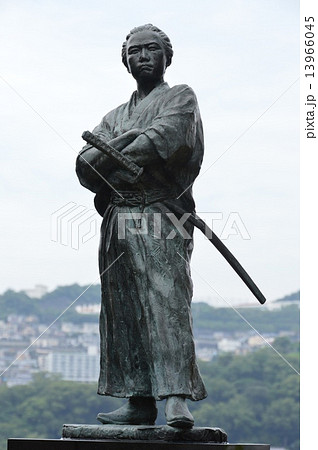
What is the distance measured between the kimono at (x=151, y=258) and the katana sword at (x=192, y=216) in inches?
2.1

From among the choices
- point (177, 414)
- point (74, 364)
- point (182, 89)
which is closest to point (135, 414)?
point (177, 414)

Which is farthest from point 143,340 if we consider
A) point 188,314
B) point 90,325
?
point 90,325

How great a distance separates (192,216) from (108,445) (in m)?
1.45

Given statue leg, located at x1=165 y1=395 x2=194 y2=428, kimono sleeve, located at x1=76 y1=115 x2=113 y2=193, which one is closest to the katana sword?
kimono sleeve, located at x1=76 y1=115 x2=113 y2=193

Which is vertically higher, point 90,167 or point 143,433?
point 90,167

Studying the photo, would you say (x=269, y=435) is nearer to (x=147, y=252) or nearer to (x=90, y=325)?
(x=90, y=325)

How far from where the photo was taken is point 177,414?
6266 mm

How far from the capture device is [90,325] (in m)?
27.3

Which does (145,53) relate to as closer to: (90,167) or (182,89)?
(182,89)

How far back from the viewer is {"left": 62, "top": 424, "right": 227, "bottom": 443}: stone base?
6.24 metres

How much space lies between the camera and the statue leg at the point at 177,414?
6232 mm

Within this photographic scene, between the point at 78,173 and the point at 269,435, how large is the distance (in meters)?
22.1

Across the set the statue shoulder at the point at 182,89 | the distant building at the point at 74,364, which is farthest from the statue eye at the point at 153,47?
the distant building at the point at 74,364

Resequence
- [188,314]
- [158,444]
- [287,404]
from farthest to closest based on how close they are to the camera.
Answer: [287,404] → [188,314] → [158,444]
